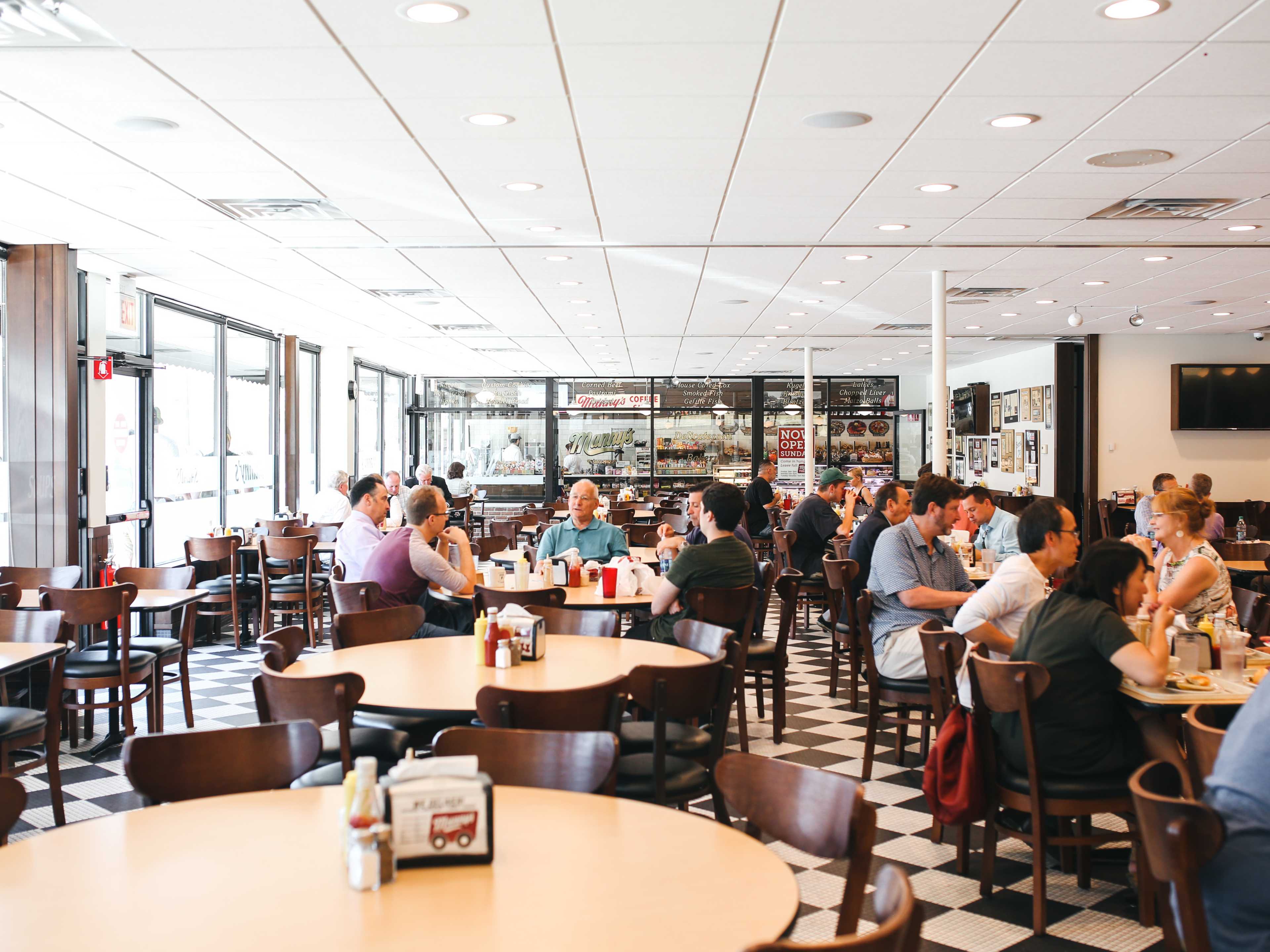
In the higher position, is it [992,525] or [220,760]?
[992,525]

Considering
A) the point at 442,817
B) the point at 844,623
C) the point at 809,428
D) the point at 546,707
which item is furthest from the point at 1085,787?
the point at 809,428

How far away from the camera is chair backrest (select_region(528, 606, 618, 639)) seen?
4.31m

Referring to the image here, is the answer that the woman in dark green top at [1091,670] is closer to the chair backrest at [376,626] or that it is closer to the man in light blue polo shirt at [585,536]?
the chair backrest at [376,626]

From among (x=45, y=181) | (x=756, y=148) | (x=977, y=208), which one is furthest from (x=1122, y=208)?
(x=45, y=181)

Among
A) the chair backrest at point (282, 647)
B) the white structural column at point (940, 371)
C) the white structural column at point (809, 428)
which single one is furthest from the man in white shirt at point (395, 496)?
the chair backrest at point (282, 647)

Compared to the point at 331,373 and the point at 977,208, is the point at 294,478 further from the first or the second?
the point at 977,208

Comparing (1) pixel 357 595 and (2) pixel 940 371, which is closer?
(1) pixel 357 595

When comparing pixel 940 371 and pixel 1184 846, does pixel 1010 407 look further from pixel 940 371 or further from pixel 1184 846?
pixel 1184 846

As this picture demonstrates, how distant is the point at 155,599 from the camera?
18.4ft

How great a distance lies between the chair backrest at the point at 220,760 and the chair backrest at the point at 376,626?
1.76m

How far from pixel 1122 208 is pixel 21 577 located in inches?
282

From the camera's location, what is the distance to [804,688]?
6781 millimetres

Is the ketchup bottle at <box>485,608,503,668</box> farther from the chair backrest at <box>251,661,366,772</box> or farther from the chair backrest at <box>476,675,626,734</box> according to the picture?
the chair backrest at <box>476,675,626,734</box>

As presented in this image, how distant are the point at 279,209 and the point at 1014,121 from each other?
4.30 metres
